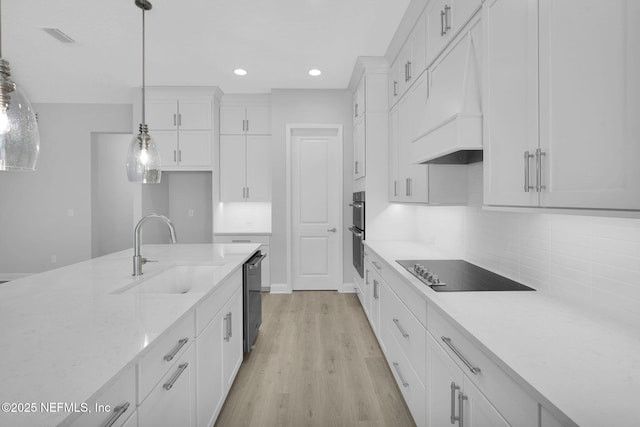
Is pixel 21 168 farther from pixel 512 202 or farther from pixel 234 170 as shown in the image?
pixel 234 170

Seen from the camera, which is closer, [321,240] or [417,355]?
[417,355]

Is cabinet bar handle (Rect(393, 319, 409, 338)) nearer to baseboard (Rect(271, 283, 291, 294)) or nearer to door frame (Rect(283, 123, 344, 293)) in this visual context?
door frame (Rect(283, 123, 344, 293))

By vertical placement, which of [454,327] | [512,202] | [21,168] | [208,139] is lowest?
[454,327]

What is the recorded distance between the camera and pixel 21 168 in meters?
1.08

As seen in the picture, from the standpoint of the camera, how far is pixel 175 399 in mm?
1184

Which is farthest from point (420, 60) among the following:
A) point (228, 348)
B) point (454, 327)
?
point (228, 348)

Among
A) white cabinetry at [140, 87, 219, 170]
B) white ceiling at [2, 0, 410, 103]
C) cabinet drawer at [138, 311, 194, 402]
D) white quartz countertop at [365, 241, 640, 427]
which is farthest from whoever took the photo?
white cabinetry at [140, 87, 219, 170]

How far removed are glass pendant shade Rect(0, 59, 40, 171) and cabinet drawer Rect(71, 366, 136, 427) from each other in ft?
2.57

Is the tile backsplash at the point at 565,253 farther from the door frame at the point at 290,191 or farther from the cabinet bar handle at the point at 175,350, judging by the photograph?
the door frame at the point at 290,191

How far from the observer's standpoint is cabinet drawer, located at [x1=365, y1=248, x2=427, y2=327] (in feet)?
5.17

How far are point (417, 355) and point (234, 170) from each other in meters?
3.77

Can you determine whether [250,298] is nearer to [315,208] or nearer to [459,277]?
[459,277]

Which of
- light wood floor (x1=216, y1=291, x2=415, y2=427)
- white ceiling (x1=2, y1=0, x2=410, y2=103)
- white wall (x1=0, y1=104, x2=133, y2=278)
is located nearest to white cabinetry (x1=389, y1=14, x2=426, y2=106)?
white ceiling (x1=2, y1=0, x2=410, y2=103)

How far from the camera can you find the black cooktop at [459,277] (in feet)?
5.18
